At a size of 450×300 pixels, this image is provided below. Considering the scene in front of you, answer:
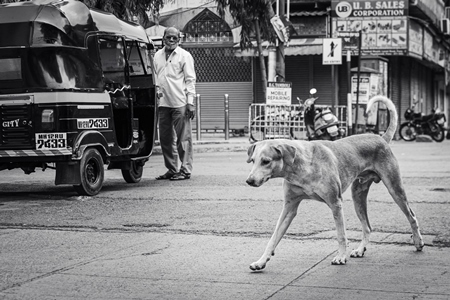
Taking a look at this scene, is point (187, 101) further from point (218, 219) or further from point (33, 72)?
point (218, 219)

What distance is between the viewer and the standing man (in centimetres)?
1209

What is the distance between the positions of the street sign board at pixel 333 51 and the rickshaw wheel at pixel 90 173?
→ 12.7 meters

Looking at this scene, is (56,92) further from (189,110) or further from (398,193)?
(398,193)

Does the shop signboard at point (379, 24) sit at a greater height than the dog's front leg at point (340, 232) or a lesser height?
greater

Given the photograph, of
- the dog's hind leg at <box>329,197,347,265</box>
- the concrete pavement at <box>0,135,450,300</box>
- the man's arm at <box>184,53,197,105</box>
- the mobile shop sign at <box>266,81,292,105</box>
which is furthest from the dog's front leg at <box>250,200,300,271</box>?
the mobile shop sign at <box>266,81,292,105</box>

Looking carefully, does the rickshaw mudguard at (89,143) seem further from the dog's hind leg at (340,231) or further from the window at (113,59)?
the dog's hind leg at (340,231)

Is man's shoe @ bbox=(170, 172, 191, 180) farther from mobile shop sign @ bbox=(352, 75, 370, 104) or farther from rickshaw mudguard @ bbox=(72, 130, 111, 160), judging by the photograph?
mobile shop sign @ bbox=(352, 75, 370, 104)

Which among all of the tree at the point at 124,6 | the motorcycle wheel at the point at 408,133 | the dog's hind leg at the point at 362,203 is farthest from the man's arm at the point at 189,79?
the motorcycle wheel at the point at 408,133

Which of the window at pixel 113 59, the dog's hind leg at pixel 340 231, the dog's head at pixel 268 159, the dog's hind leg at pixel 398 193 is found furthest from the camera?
the window at pixel 113 59

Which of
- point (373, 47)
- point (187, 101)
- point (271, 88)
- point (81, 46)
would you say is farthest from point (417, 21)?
point (81, 46)

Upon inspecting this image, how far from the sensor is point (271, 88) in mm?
22500

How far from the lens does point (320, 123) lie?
22094 mm

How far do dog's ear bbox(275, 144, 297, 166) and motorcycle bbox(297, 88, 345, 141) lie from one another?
54.3 feet

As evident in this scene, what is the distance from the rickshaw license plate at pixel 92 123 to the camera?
986cm
